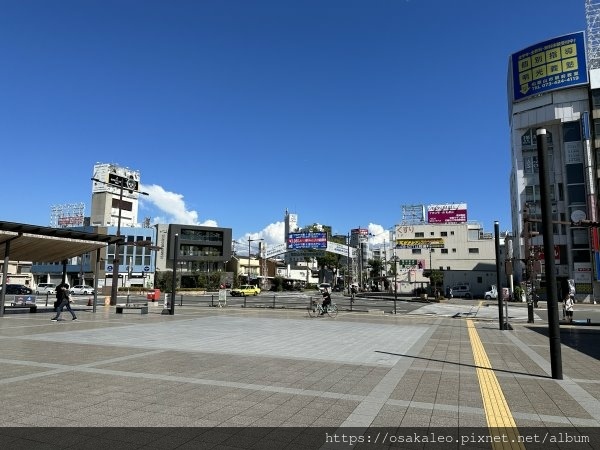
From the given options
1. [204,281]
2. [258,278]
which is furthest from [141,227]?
[258,278]

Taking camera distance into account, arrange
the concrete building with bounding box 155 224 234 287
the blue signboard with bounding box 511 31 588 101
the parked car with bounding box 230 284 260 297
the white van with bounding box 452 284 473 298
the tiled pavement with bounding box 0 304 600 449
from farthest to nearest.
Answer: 1. the concrete building with bounding box 155 224 234 287
2. the white van with bounding box 452 284 473 298
3. the parked car with bounding box 230 284 260 297
4. the blue signboard with bounding box 511 31 588 101
5. the tiled pavement with bounding box 0 304 600 449

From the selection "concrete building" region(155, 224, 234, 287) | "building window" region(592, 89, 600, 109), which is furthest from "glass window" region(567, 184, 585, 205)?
"concrete building" region(155, 224, 234, 287)

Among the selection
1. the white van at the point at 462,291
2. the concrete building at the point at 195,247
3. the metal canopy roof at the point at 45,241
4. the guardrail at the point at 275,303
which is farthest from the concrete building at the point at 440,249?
the metal canopy roof at the point at 45,241

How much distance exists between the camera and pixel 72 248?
22.7 metres

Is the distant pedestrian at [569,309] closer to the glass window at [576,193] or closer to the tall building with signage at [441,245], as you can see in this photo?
the glass window at [576,193]

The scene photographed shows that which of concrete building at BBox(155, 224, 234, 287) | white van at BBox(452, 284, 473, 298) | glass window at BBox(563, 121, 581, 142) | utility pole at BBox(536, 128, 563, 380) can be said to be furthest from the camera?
concrete building at BBox(155, 224, 234, 287)

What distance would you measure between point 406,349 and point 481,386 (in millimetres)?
4533

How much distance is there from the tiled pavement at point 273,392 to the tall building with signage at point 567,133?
44.8 meters

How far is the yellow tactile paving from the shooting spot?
4.86m

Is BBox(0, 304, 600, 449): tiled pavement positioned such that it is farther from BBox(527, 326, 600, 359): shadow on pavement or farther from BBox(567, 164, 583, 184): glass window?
BBox(567, 164, 583, 184): glass window

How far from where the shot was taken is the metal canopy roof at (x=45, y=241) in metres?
18.8

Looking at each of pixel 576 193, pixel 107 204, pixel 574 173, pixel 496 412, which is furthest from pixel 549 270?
pixel 107 204

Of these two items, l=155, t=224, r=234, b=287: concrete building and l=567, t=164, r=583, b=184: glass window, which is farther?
l=155, t=224, r=234, b=287: concrete building

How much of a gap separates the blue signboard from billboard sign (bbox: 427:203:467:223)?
27467 millimetres
